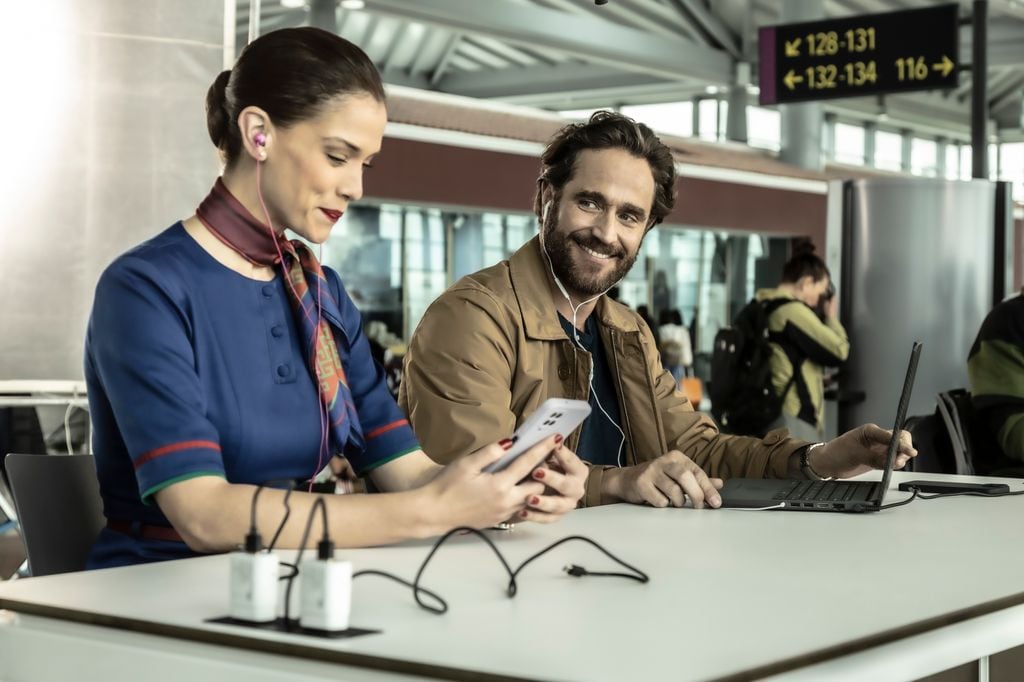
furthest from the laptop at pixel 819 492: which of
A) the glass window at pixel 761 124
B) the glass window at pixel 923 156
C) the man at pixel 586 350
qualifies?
the glass window at pixel 923 156

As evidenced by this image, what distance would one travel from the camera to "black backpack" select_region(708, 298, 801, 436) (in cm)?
633

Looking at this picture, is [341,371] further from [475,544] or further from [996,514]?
[996,514]

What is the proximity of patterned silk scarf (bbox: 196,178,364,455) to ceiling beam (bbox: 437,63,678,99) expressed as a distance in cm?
1806

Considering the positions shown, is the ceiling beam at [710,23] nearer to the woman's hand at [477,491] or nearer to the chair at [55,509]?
the chair at [55,509]

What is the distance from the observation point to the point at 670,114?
21234 millimetres

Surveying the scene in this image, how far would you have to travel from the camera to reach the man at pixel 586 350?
235 cm

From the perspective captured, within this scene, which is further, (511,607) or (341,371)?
(341,371)

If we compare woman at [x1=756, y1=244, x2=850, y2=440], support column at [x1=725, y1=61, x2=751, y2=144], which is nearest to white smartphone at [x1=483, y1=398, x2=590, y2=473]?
woman at [x1=756, y1=244, x2=850, y2=440]

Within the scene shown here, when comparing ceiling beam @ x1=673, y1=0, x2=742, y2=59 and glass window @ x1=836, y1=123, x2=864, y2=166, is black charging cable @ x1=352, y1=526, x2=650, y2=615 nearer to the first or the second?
ceiling beam @ x1=673, y1=0, x2=742, y2=59

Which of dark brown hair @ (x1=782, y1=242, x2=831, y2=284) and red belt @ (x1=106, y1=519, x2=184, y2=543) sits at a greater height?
dark brown hair @ (x1=782, y1=242, x2=831, y2=284)

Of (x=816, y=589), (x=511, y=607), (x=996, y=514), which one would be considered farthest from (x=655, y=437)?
(x=511, y=607)

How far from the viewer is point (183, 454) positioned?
1.50m

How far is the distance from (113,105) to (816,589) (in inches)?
126

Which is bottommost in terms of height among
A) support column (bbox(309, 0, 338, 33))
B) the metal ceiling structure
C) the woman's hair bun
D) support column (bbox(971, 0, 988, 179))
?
the woman's hair bun
